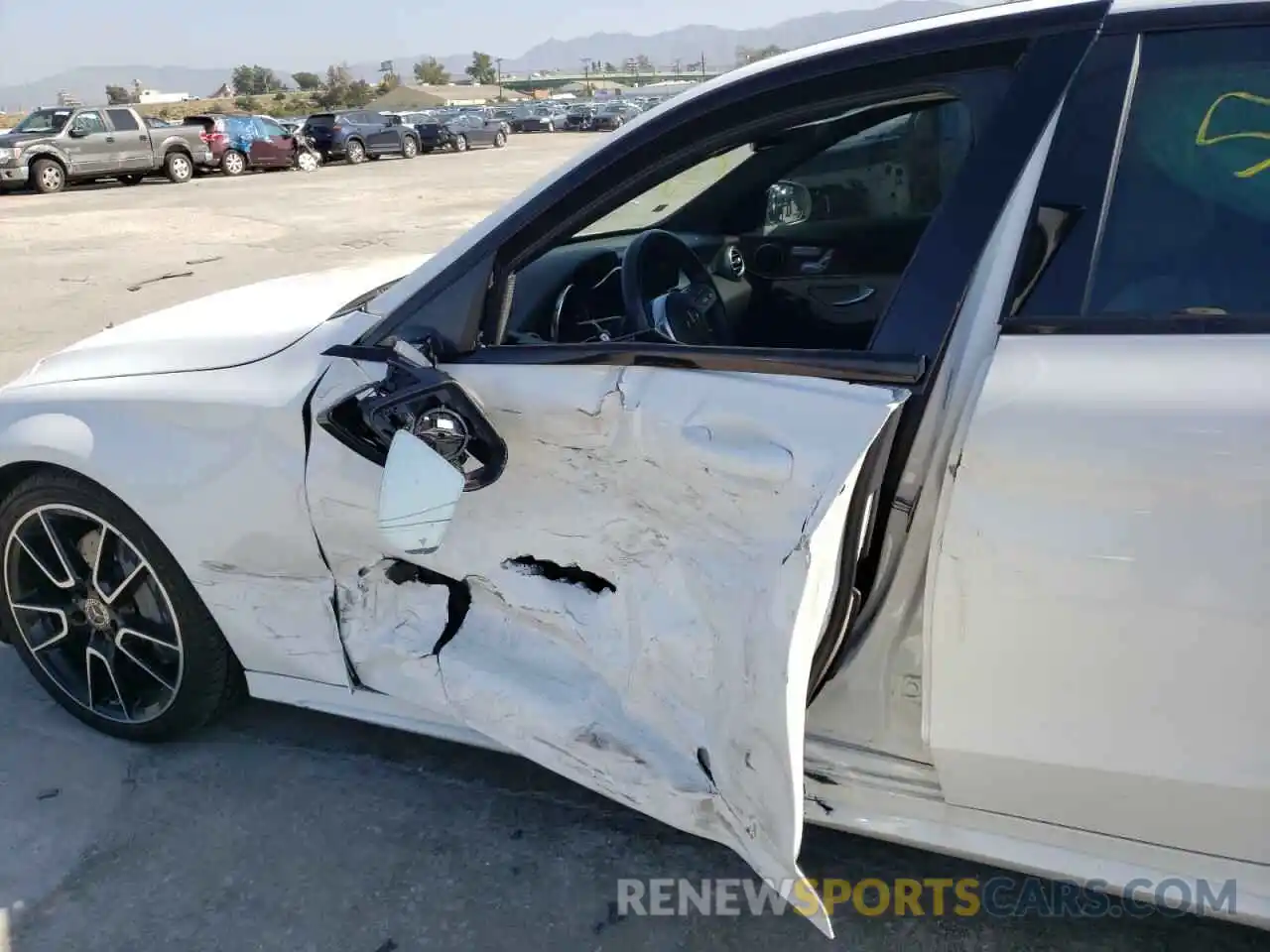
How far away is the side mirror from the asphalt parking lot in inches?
64.0

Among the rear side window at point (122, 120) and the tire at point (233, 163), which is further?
the tire at point (233, 163)

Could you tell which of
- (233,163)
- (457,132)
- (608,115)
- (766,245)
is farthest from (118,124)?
(608,115)

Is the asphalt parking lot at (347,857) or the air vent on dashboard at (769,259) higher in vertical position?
the air vent on dashboard at (769,259)

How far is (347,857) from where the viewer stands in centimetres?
239

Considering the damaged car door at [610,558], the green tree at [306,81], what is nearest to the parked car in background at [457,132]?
the damaged car door at [610,558]

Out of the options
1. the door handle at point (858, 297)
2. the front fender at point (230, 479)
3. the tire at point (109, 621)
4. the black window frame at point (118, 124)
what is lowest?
the black window frame at point (118, 124)

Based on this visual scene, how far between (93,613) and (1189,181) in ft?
8.70

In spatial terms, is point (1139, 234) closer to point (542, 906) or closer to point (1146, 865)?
point (1146, 865)

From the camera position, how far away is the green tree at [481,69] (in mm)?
119125

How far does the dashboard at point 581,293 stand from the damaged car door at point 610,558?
263 mm

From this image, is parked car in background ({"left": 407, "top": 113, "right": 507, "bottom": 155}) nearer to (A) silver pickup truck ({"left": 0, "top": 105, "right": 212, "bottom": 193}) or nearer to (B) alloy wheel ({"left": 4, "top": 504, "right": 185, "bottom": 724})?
(A) silver pickup truck ({"left": 0, "top": 105, "right": 212, "bottom": 193})

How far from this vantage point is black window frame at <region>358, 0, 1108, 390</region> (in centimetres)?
174

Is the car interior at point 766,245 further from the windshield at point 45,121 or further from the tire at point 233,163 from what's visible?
the tire at point 233,163

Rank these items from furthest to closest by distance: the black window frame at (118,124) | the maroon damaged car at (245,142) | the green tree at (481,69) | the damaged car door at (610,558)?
the green tree at (481,69), the maroon damaged car at (245,142), the black window frame at (118,124), the damaged car door at (610,558)
